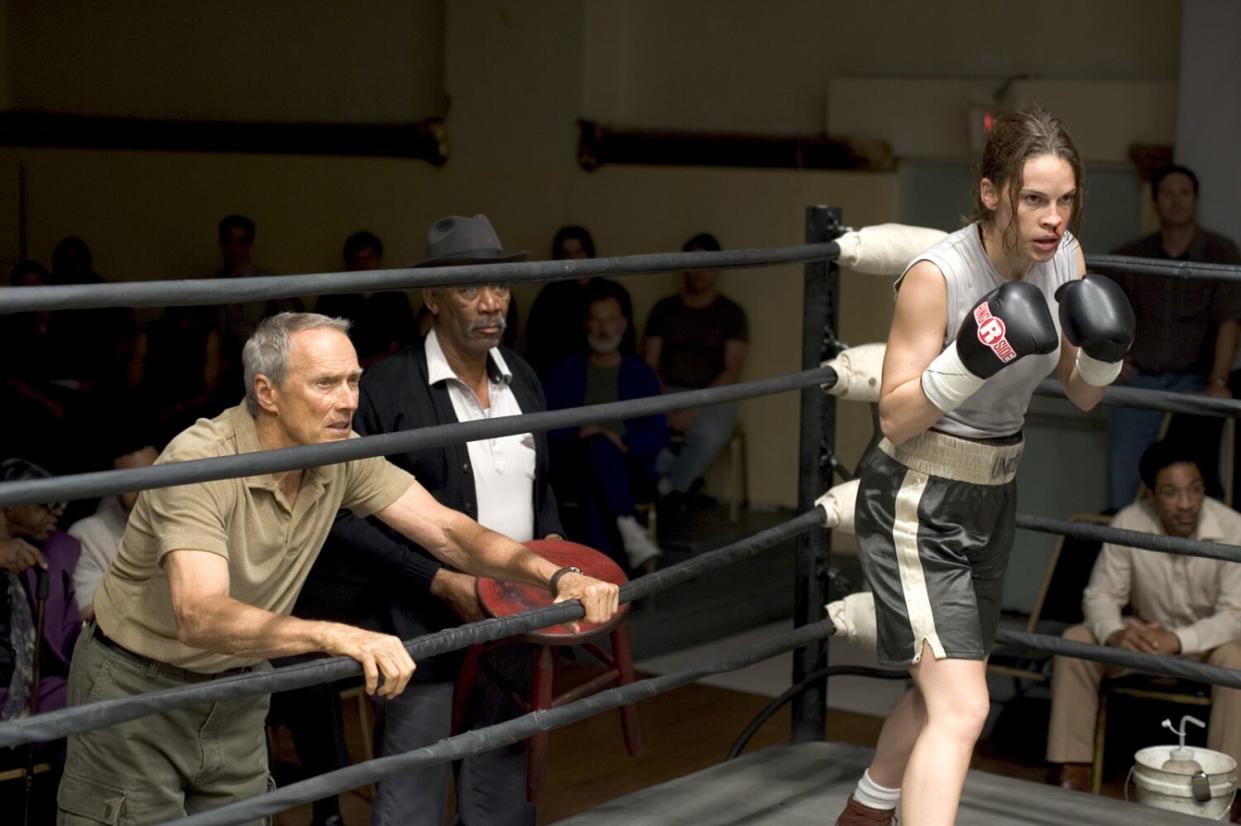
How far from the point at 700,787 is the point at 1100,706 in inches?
80.8

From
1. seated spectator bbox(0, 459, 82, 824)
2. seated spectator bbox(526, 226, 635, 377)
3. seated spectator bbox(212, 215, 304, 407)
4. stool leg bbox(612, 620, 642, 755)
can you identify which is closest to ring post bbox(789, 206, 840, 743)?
stool leg bbox(612, 620, 642, 755)

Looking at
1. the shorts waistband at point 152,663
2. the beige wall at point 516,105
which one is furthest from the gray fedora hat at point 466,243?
the beige wall at point 516,105

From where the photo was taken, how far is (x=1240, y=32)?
20.5ft

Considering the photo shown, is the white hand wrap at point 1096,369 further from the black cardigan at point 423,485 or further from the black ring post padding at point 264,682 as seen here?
the black cardigan at point 423,485

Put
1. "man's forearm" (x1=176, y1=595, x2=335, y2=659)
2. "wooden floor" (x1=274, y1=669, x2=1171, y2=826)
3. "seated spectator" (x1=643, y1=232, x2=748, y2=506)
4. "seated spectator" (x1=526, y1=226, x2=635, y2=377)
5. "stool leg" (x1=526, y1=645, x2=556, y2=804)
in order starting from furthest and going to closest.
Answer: "seated spectator" (x1=643, y1=232, x2=748, y2=506) → "seated spectator" (x1=526, y1=226, x2=635, y2=377) → "wooden floor" (x1=274, y1=669, x2=1171, y2=826) → "stool leg" (x1=526, y1=645, x2=556, y2=804) → "man's forearm" (x1=176, y1=595, x2=335, y2=659)

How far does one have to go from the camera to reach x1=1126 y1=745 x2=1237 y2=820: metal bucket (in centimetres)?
342

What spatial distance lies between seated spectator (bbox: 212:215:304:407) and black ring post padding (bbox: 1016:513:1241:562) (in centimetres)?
484

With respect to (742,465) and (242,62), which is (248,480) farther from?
(242,62)

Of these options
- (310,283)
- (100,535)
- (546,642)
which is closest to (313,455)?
(310,283)

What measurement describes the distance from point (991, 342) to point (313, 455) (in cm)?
86

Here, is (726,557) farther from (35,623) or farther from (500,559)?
(35,623)

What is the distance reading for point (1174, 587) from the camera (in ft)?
16.1

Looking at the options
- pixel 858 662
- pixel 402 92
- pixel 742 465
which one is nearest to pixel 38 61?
pixel 402 92

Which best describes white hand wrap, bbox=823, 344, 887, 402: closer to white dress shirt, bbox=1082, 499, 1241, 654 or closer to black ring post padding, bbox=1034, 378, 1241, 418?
black ring post padding, bbox=1034, 378, 1241, 418
